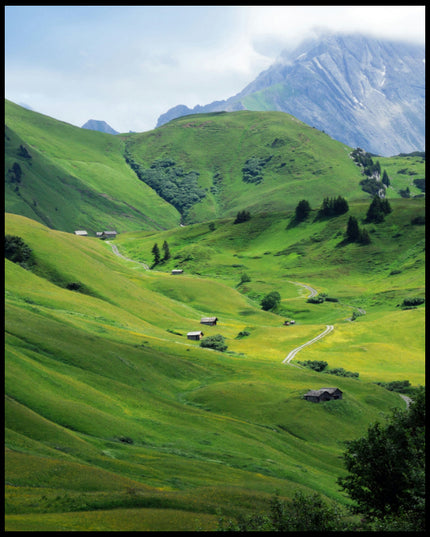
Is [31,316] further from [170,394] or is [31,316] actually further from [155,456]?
[155,456]

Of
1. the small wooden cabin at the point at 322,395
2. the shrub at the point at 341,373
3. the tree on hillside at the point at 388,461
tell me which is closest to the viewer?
the tree on hillside at the point at 388,461

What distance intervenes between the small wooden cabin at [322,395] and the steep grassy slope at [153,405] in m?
1.66

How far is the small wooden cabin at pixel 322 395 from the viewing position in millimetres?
107500

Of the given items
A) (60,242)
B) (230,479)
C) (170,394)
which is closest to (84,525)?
(230,479)

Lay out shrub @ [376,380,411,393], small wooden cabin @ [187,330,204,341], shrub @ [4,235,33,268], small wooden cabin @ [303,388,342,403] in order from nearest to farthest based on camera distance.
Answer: small wooden cabin @ [303,388,342,403]
shrub @ [376,380,411,393]
small wooden cabin @ [187,330,204,341]
shrub @ [4,235,33,268]

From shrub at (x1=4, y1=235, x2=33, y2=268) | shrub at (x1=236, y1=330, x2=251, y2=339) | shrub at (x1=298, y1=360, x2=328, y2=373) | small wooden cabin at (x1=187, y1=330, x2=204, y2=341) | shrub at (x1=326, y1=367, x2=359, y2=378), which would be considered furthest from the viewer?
shrub at (x1=236, y1=330, x2=251, y2=339)

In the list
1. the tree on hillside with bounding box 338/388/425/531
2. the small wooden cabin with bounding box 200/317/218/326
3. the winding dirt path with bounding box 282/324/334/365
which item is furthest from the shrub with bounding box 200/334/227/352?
the tree on hillside with bounding box 338/388/425/531

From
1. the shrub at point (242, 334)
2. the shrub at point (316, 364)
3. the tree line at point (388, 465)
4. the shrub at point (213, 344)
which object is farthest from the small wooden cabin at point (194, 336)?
the tree line at point (388, 465)

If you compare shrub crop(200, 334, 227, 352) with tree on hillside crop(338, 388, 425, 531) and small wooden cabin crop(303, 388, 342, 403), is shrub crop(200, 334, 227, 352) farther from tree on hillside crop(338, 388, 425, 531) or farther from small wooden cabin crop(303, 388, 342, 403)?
tree on hillside crop(338, 388, 425, 531)

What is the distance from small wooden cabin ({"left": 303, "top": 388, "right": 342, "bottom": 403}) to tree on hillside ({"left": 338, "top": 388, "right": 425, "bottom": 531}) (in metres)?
53.5

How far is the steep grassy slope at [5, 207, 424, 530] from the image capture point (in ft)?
156

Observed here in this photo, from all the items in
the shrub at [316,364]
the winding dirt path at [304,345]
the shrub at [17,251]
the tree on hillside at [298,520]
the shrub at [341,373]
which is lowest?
the shrub at [341,373]

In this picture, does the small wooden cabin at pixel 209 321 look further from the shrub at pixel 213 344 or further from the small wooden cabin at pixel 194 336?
the small wooden cabin at pixel 194 336

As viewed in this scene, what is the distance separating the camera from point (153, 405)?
92250 millimetres
